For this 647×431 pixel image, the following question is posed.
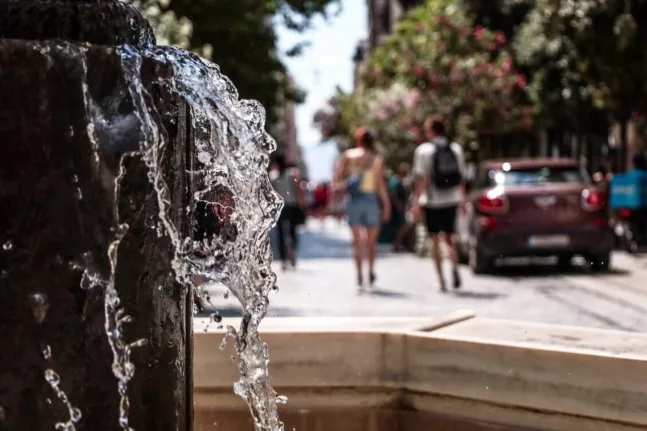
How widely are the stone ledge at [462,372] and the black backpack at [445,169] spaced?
8.63 meters

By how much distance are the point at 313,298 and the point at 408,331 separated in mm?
8322

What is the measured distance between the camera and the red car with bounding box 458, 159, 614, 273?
52.5 feet

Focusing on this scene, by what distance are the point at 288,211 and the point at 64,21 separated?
1554cm

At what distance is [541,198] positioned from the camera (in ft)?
52.4

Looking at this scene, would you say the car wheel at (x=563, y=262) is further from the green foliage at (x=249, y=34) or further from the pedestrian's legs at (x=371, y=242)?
the green foliage at (x=249, y=34)

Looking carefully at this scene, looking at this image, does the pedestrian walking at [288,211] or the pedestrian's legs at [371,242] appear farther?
the pedestrian walking at [288,211]

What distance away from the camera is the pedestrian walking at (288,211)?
17812mm

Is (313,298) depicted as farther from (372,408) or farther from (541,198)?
(372,408)

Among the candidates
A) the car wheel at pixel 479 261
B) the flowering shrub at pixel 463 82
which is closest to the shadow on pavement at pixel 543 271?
the car wheel at pixel 479 261

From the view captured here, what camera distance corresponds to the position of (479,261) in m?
16.6

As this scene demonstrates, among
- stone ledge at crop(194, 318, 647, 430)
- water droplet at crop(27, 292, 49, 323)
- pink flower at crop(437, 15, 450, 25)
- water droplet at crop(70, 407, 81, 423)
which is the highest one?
pink flower at crop(437, 15, 450, 25)

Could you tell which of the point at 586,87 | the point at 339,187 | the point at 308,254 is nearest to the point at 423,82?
the point at 586,87

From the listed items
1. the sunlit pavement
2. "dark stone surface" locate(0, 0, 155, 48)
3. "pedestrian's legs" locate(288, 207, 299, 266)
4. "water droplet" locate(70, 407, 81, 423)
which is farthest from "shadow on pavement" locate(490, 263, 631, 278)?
"water droplet" locate(70, 407, 81, 423)

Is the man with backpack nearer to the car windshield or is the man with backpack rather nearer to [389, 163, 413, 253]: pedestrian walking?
the car windshield
